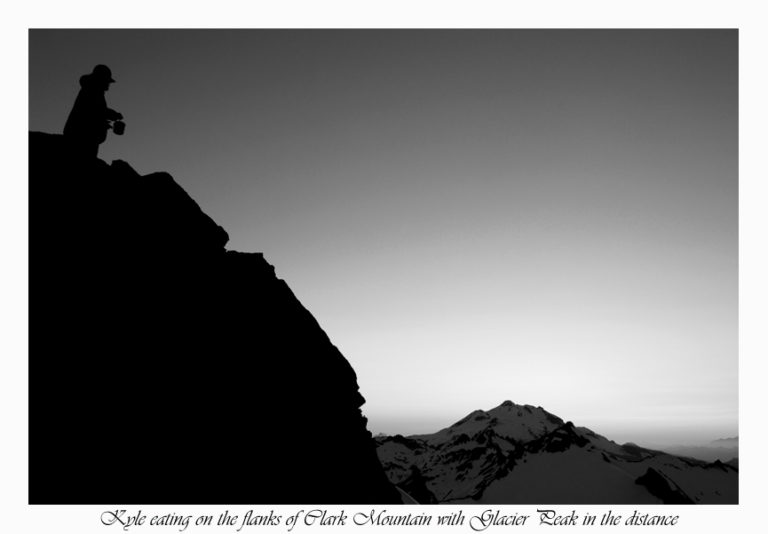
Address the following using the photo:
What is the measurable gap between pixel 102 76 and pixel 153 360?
13.6 m

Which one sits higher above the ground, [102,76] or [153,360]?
[102,76]

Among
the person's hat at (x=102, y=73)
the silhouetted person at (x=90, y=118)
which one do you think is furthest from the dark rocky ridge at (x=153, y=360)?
the person's hat at (x=102, y=73)

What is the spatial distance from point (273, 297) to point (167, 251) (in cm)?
705

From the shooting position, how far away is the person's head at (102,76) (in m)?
23.8

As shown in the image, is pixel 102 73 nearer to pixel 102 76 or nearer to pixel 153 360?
pixel 102 76

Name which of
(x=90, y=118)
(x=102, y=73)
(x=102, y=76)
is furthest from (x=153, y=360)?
(x=102, y=73)

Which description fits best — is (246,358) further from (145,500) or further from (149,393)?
(145,500)

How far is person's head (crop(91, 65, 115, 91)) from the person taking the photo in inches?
936

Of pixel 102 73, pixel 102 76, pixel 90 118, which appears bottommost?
pixel 90 118

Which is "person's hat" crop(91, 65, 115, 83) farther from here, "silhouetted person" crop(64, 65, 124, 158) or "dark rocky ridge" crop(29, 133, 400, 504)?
"dark rocky ridge" crop(29, 133, 400, 504)

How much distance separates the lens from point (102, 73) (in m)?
23.9

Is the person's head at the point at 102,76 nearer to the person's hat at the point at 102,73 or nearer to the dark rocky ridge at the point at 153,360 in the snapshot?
the person's hat at the point at 102,73
